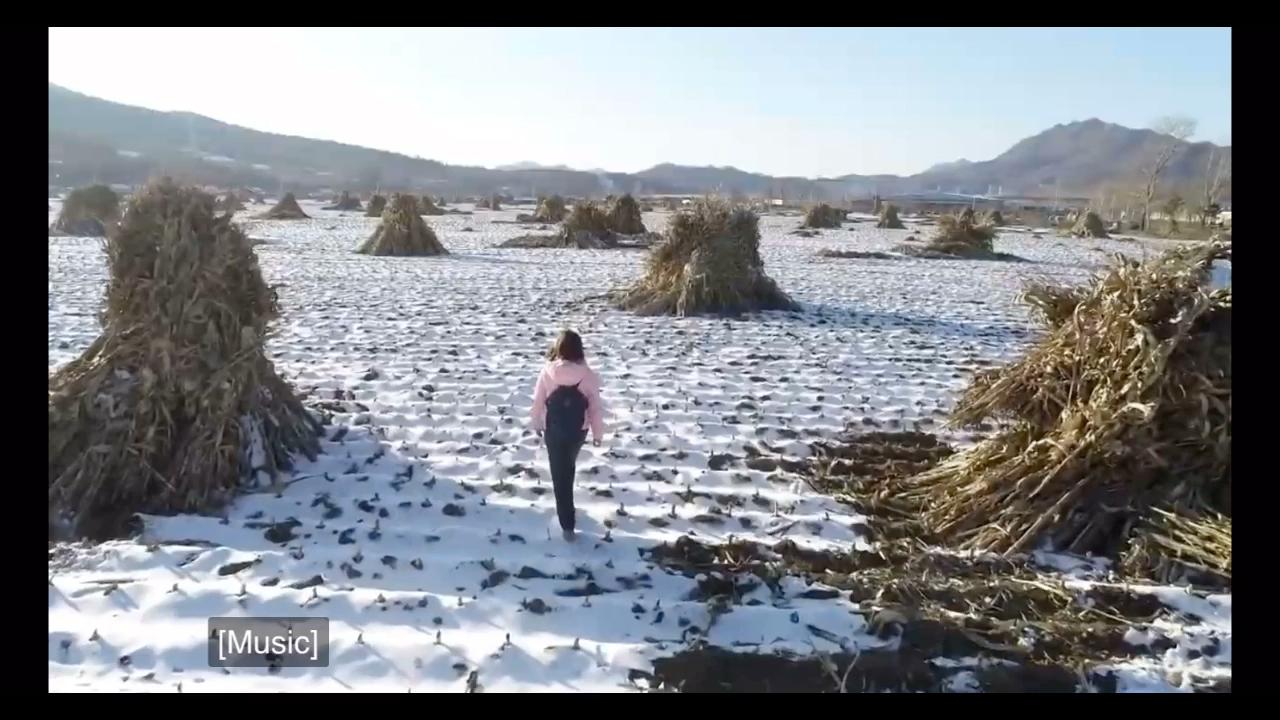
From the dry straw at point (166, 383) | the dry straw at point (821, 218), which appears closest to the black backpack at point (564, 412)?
the dry straw at point (166, 383)

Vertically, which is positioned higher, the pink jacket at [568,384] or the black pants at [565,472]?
the pink jacket at [568,384]

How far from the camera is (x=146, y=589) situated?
358cm

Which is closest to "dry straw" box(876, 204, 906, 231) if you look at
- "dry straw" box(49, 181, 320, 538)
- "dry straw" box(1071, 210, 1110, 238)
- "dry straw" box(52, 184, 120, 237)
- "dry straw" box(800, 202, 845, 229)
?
"dry straw" box(800, 202, 845, 229)

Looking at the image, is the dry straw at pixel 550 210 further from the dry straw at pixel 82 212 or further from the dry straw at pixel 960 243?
the dry straw at pixel 82 212

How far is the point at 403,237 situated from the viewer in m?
17.5

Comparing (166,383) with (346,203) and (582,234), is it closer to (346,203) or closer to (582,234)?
(582,234)

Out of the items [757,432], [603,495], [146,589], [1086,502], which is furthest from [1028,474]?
[146,589]

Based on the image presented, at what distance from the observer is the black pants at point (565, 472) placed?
4.20 meters

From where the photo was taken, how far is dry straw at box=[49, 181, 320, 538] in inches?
167

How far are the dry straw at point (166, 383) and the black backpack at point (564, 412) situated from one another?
5.69 feet

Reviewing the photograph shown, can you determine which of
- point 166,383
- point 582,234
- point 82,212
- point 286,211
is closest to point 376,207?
point 286,211

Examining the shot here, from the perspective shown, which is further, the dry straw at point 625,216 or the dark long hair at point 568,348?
the dry straw at point 625,216

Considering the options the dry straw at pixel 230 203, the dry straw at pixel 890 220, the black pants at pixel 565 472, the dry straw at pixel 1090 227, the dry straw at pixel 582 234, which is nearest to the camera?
the black pants at pixel 565 472
